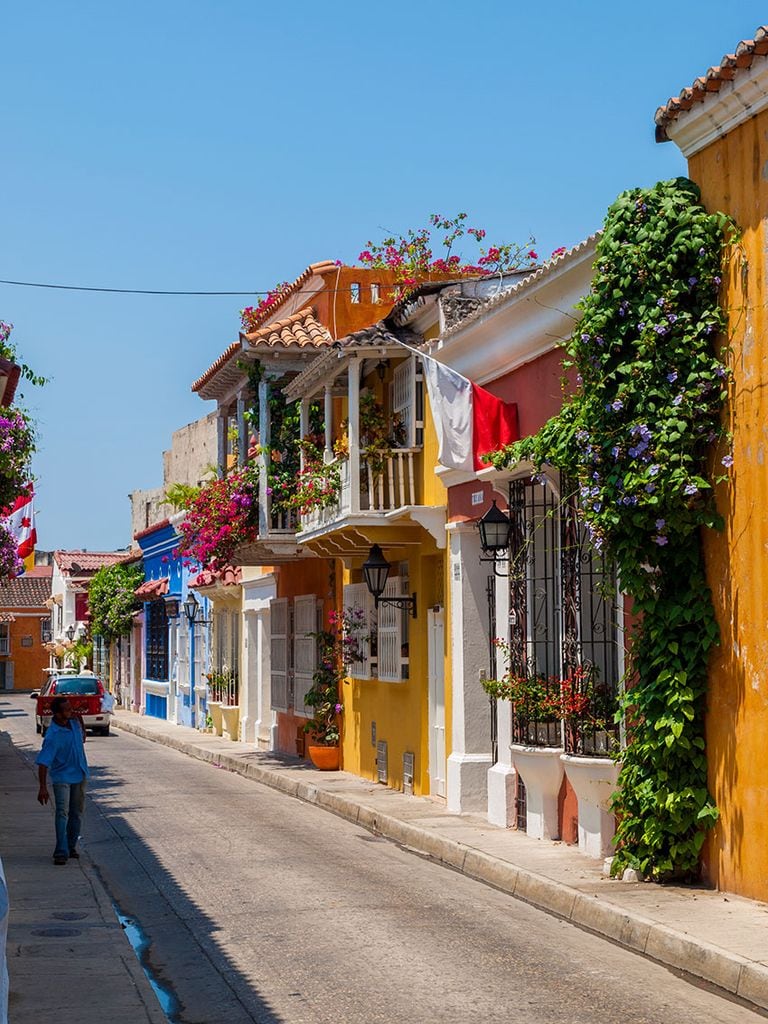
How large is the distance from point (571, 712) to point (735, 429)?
3371mm

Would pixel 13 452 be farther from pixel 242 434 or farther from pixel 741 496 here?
pixel 741 496

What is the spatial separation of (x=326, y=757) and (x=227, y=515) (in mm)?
4252

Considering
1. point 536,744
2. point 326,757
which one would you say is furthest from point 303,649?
point 536,744

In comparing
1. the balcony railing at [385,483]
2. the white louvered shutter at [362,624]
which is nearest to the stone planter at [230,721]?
the white louvered shutter at [362,624]

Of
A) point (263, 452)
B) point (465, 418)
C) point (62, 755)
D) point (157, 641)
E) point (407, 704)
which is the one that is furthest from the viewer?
point (157, 641)

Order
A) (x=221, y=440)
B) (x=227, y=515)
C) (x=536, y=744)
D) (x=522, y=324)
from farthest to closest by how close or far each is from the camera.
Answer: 1. (x=221, y=440)
2. (x=227, y=515)
3. (x=522, y=324)
4. (x=536, y=744)

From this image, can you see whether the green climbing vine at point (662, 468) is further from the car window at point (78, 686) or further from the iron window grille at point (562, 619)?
the car window at point (78, 686)

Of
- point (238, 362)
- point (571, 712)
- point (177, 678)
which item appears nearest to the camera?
point (571, 712)

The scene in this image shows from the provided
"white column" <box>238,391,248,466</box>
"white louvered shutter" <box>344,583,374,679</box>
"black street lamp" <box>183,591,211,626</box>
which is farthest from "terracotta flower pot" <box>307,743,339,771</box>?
"black street lamp" <box>183,591,211,626</box>

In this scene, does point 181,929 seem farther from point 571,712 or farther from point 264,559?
point 264,559

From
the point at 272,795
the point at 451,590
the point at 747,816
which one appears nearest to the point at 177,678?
the point at 272,795

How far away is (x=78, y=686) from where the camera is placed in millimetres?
35562

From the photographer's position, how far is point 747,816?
10508mm

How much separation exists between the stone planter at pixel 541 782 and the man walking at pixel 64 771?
166 inches
